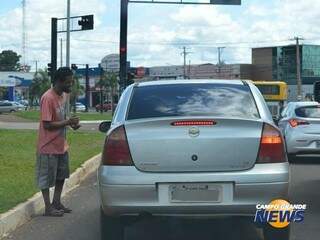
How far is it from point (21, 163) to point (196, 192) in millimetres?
7621

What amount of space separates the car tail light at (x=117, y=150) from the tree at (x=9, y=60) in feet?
478

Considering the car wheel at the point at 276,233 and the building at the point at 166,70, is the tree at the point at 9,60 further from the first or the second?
the car wheel at the point at 276,233

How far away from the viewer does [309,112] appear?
1592cm

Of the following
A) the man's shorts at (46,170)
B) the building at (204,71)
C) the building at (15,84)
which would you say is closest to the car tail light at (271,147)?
the man's shorts at (46,170)

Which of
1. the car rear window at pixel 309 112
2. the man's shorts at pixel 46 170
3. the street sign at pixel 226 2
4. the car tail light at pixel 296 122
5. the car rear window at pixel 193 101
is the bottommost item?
the man's shorts at pixel 46 170

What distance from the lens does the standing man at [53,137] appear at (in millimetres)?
8445

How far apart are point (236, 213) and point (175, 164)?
0.70 meters

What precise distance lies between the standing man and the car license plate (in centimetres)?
285

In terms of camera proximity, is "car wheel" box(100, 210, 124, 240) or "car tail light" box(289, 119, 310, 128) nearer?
"car wheel" box(100, 210, 124, 240)

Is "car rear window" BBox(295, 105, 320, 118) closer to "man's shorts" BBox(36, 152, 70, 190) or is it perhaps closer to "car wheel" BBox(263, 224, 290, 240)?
A: "man's shorts" BBox(36, 152, 70, 190)

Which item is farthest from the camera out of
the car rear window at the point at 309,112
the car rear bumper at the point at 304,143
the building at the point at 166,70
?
the building at the point at 166,70

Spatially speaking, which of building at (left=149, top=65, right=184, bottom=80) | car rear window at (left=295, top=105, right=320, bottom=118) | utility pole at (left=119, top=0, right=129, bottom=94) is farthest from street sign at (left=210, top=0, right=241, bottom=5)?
building at (left=149, top=65, right=184, bottom=80)

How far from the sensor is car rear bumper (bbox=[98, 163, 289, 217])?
19.6 feet

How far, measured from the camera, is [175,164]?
6035 mm
